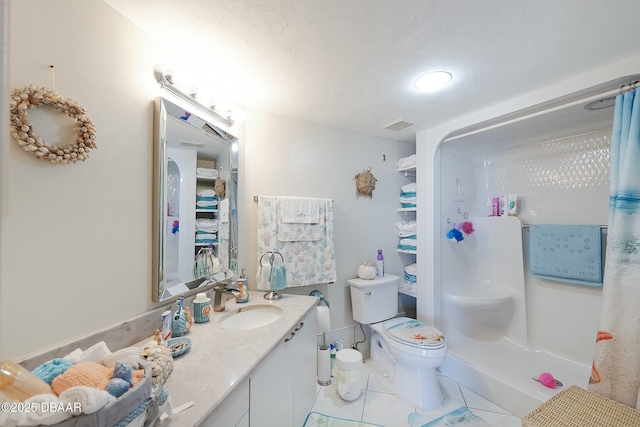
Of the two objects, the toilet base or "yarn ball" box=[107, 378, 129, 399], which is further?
the toilet base

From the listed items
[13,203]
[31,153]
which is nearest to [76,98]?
[31,153]

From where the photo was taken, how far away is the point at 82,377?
1.91 feet

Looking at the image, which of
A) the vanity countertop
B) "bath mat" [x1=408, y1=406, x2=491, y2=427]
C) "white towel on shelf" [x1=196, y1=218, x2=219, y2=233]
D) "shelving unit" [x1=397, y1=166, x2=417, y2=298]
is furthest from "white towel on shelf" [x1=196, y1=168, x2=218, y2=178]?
"bath mat" [x1=408, y1=406, x2=491, y2=427]

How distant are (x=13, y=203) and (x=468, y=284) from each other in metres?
3.04

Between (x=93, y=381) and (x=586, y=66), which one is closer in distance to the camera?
(x=93, y=381)

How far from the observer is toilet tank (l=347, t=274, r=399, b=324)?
2.16 m

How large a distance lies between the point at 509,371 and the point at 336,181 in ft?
6.81

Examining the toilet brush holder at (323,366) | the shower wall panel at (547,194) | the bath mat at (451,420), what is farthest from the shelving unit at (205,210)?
the shower wall panel at (547,194)

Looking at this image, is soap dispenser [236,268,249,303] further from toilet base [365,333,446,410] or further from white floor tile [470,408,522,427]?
white floor tile [470,408,522,427]

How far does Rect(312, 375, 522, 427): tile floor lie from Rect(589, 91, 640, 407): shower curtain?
0.65 metres

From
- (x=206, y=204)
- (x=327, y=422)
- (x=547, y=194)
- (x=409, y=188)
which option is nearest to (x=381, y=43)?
(x=206, y=204)

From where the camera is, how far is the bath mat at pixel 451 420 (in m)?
1.58

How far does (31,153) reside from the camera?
2.46ft

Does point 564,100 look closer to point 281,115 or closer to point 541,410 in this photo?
point 541,410
